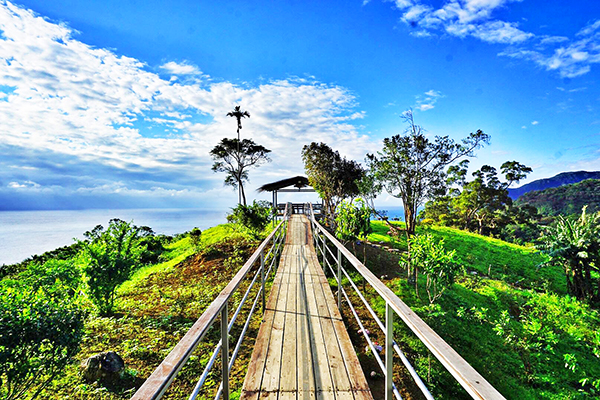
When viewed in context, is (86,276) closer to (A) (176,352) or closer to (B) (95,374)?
(B) (95,374)

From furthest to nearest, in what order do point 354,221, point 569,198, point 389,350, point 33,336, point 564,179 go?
1. point 564,179
2. point 569,198
3. point 354,221
4. point 33,336
5. point 389,350

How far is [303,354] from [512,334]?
632cm

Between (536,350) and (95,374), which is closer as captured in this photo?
(95,374)

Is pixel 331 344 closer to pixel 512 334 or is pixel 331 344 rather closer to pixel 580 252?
pixel 512 334

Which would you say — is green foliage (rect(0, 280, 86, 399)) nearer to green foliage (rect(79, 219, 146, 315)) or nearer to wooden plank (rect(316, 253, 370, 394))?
green foliage (rect(79, 219, 146, 315))

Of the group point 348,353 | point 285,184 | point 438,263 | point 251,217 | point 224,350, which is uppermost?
point 285,184

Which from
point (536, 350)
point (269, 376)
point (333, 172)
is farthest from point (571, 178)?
point (269, 376)

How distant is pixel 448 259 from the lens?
6336mm

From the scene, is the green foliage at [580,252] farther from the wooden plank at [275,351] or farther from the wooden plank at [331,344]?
the wooden plank at [275,351]

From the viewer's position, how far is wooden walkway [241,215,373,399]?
2.37 meters

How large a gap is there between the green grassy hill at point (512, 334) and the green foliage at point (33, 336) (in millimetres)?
5044

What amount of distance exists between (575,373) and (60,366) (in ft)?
A: 30.5

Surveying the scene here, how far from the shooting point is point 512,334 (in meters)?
6.61

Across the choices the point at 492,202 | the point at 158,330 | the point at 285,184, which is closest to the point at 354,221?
the point at 158,330
